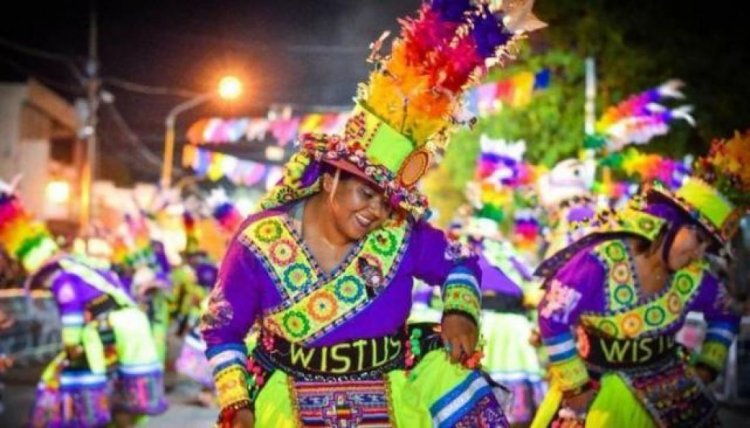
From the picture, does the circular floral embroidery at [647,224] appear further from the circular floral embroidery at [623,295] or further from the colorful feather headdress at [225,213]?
the colorful feather headdress at [225,213]

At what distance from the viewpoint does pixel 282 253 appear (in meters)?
4.30

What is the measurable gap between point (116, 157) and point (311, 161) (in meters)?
54.1

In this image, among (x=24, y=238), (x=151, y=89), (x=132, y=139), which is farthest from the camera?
(x=132, y=139)

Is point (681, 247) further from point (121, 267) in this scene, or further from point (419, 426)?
point (121, 267)

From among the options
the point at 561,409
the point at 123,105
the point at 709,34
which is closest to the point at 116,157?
the point at 123,105

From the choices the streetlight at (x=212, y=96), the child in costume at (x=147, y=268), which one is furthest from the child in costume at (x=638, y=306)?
the streetlight at (x=212, y=96)

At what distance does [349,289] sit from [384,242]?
0.24 meters

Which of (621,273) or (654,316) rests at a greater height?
(621,273)

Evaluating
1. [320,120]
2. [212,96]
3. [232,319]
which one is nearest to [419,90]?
[232,319]

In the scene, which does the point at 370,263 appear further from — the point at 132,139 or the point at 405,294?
the point at 132,139

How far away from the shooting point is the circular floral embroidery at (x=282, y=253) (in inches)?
169

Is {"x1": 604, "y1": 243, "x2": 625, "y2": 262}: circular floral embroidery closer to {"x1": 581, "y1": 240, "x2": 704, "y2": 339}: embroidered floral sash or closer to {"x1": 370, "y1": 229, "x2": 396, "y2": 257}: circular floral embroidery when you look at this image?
{"x1": 581, "y1": 240, "x2": 704, "y2": 339}: embroidered floral sash

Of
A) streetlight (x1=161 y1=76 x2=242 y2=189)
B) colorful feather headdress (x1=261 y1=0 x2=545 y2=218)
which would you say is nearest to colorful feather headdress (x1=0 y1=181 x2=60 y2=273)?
colorful feather headdress (x1=261 y1=0 x2=545 y2=218)

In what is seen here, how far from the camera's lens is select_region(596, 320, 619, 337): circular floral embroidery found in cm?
583
